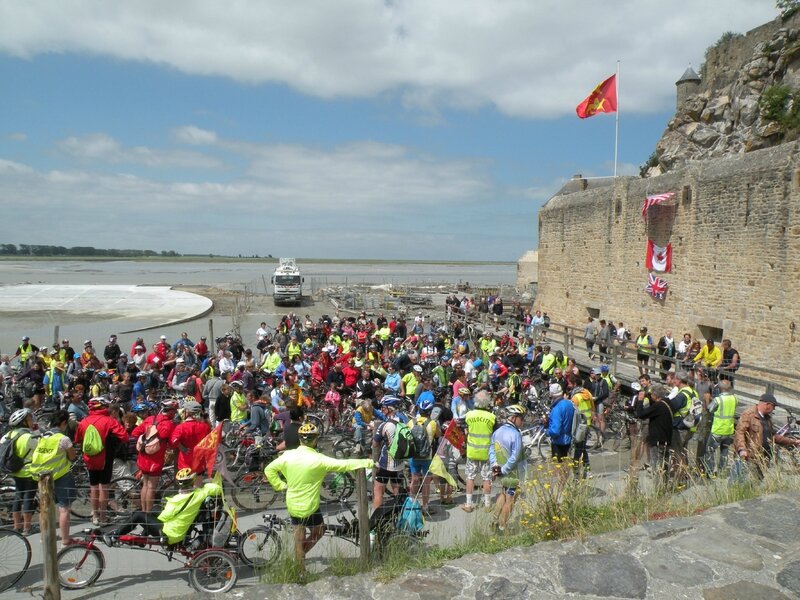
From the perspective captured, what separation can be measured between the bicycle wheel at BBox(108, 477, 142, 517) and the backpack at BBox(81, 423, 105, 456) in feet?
1.70

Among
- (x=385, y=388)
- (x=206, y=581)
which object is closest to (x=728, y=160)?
(x=385, y=388)

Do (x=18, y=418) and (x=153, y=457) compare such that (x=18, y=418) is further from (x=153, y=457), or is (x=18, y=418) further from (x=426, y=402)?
(x=426, y=402)

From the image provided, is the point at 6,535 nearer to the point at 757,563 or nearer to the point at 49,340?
the point at 757,563

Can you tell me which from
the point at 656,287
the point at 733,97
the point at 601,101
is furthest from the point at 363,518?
the point at 733,97

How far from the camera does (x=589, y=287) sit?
66.7 ft

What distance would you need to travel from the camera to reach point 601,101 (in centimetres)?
2008

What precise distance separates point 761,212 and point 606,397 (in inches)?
259

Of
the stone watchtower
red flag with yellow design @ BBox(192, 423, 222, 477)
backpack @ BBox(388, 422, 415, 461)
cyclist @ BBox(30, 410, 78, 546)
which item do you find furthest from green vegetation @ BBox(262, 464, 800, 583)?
the stone watchtower

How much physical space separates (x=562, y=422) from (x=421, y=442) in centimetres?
218

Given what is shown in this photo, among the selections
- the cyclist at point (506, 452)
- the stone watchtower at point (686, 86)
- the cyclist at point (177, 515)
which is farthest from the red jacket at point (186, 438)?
the stone watchtower at point (686, 86)

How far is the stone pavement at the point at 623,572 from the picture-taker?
138 inches

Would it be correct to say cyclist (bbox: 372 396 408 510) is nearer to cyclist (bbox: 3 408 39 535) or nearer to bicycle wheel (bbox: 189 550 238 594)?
bicycle wheel (bbox: 189 550 238 594)

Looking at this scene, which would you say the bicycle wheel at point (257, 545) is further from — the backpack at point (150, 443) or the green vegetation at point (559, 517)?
the backpack at point (150, 443)

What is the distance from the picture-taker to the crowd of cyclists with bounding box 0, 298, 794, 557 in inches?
233
